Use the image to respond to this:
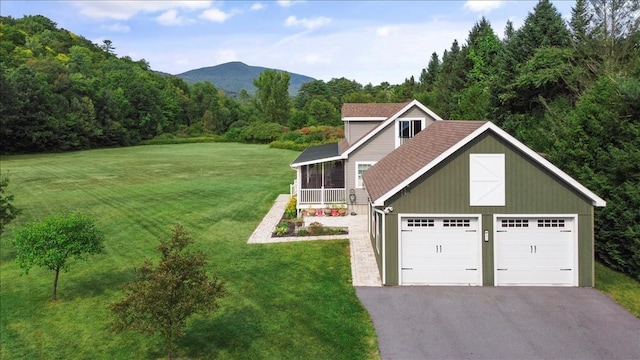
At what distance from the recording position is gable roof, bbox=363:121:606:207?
12992 mm

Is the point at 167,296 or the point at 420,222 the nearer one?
the point at 167,296

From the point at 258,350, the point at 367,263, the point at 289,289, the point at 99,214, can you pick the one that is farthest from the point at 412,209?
the point at 99,214

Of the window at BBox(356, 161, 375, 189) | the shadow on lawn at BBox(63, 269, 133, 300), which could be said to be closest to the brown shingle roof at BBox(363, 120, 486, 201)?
the window at BBox(356, 161, 375, 189)

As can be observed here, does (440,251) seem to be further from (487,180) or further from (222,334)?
(222,334)

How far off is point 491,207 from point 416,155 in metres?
3.47

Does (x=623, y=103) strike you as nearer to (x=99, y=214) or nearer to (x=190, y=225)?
(x=190, y=225)

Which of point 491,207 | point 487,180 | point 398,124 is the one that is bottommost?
point 491,207

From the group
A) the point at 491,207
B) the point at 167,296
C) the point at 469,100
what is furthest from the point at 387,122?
the point at 469,100

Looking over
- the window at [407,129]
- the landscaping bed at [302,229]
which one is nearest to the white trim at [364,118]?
the window at [407,129]

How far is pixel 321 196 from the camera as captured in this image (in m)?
24.3

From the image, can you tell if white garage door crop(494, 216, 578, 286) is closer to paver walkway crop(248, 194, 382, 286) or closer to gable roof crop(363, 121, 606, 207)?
gable roof crop(363, 121, 606, 207)

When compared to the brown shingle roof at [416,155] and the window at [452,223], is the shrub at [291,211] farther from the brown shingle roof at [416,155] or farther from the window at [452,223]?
the window at [452,223]

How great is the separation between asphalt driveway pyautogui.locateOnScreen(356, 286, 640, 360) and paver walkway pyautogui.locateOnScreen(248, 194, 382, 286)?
3.67 ft

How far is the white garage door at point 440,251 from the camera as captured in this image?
13.5 meters
